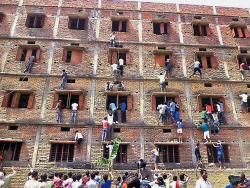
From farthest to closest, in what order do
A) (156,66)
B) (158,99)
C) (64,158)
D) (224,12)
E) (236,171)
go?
(224,12) < (156,66) < (158,99) < (64,158) < (236,171)

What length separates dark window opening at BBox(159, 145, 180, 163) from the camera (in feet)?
42.0

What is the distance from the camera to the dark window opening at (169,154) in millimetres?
→ 12805

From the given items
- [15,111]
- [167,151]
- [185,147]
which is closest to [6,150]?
[15,111]

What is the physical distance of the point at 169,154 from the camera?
12.9 m

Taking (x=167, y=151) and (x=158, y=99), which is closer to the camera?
(x=167, y=151)

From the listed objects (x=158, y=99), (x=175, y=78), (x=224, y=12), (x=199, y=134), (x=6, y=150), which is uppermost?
(x=224, y=12)

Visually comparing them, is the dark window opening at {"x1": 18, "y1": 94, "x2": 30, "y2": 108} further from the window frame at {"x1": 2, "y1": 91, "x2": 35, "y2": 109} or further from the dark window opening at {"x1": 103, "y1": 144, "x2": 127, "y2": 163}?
the dark window opening at {"x1": 103, "y1": 144, "x2": 127, "y2": 163}

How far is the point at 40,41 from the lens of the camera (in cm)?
1593

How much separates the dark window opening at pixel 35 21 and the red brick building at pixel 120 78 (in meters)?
0.07

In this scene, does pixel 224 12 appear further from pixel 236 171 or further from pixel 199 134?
pixel 236 171

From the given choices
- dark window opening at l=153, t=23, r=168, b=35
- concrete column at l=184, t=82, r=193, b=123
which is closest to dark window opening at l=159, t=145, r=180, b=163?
concrete column at l=184, t=82, r=193, b=123

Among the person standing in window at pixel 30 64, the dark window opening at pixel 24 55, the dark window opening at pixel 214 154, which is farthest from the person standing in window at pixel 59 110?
the dark window opening at pixel 214 154

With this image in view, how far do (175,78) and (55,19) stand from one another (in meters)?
10.2

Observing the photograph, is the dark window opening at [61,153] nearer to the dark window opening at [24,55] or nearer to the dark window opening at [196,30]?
the dark window opening at [24,55]
